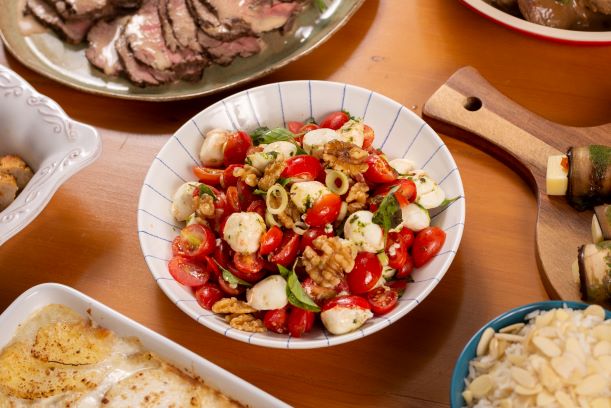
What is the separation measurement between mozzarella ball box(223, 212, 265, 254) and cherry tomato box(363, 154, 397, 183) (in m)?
0.29

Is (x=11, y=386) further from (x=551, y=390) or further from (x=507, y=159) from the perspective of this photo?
(x=507, y=159)

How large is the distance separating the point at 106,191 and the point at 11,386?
646 millimetres

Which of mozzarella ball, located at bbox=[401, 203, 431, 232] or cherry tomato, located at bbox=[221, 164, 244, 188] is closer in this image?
mozzarella ball, located at bbox=[401, 203, 431, 232]

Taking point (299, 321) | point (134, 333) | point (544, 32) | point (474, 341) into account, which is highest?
point (544, 32)

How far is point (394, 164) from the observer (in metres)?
1.59

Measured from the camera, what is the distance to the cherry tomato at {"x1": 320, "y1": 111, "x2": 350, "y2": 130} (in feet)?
5.46

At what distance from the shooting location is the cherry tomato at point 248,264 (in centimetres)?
141

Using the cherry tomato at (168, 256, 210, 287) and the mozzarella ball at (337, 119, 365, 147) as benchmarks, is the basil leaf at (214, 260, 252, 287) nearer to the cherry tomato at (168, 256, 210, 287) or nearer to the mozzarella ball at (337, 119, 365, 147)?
the cherry tomato at (168, 256, 210, 287)

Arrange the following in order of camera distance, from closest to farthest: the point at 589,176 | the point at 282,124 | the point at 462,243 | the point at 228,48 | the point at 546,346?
the point at 546,346 < the point at 589,176 < the point at 462,243 < the point at 282,124 < the point at 228,48

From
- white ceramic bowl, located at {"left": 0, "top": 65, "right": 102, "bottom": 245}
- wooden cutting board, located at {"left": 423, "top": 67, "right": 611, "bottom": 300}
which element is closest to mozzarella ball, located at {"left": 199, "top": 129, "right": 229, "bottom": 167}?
white ceramic bowl, located at {"left": 0, "top": 65, "right": 102, "bottom": 245}

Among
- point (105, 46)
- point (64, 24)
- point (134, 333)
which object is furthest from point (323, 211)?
point (64, 24)

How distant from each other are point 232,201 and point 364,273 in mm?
378

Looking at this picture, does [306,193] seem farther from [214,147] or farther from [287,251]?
[214,147]

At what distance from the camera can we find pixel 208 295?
1437 millimetres
